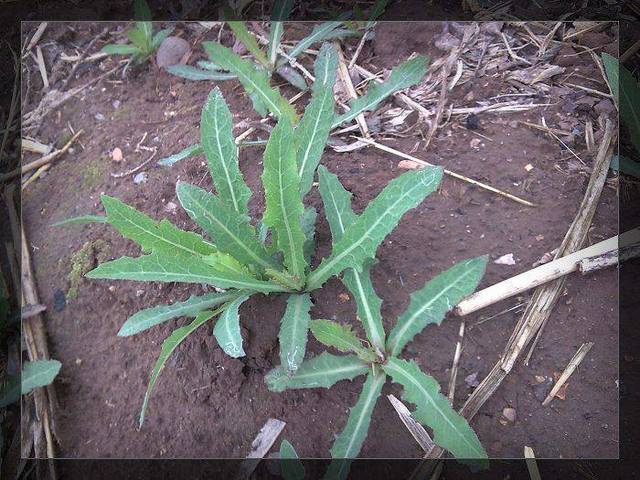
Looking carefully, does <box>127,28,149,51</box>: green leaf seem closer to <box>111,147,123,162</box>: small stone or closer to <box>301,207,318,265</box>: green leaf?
<box>111,147,123,162</box>: small stone

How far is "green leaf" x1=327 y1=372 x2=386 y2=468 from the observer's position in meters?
1.30

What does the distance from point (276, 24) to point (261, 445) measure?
4.97 ft

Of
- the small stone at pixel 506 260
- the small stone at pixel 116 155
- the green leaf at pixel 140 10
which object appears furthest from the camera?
the green leaf at pixel 140 10

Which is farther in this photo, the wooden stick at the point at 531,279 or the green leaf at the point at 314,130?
the green leaf at the point at 314,130

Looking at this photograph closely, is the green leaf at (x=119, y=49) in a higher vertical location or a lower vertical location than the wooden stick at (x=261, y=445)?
higher

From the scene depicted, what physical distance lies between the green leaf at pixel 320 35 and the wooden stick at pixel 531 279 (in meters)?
1.16

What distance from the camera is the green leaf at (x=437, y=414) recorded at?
48.6 inches

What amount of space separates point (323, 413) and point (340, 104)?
1.08 metres

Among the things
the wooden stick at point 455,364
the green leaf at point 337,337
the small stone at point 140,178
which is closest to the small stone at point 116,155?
the small stone at point 140,178

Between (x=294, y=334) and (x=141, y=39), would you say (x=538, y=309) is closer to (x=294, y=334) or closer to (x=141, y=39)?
(x=294, y=334)

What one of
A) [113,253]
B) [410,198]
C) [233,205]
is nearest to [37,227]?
[113,253]

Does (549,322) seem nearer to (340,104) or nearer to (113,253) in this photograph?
(340,104)

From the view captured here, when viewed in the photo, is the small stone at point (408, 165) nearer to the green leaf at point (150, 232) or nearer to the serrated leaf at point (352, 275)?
the serrated leaf at point (352, 275)

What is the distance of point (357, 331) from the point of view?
147 cm
